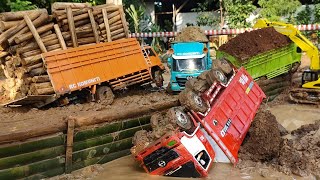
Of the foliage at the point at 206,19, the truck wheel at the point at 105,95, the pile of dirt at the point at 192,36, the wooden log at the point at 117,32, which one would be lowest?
the foliage at the point at 206,19

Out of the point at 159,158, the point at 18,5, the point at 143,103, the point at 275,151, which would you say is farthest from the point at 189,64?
the point at 18,5

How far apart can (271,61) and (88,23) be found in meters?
6.52

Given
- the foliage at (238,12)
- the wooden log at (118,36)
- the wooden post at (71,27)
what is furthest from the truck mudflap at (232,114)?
the foliage at (238,12)

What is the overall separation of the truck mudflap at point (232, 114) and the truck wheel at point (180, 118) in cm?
25

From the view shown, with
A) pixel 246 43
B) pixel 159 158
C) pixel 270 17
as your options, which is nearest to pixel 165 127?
pixel 159 158

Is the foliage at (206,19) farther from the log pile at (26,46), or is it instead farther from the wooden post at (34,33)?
the wooden post at (34,33)

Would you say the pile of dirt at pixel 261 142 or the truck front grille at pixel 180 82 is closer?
the pile of dirt at pixel 261 142

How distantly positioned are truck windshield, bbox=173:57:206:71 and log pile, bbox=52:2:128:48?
2.38 m

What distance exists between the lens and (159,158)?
24.2 feet

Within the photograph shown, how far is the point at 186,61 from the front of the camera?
532 inches

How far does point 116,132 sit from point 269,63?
309 inches

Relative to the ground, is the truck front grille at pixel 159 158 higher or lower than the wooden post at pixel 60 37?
lower

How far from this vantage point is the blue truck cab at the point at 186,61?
13406 millimetres

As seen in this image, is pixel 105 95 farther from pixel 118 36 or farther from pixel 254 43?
pixel 254 43
